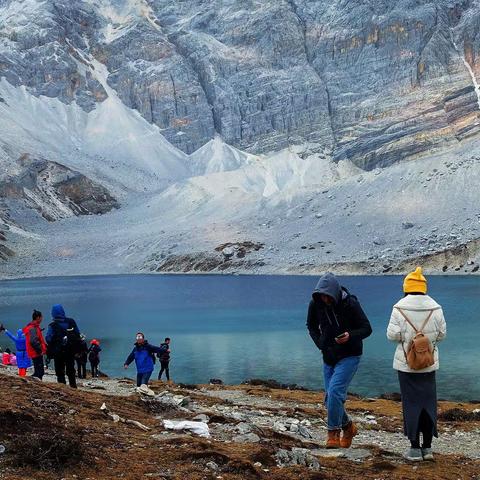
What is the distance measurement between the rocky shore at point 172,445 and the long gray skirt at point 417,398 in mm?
505

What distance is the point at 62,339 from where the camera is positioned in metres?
16.8

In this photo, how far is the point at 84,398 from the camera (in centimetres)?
1313

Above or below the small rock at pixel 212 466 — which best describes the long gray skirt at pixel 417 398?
above

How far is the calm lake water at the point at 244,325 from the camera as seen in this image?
34594mm

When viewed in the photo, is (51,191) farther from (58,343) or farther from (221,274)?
(58,343)

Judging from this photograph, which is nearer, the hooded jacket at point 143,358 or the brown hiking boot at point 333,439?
the brown hiking boot at point 333,439

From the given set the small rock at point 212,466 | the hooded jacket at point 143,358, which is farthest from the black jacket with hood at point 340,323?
the hooded jacket at point 143,358

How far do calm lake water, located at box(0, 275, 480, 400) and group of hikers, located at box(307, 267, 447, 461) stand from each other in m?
19.2

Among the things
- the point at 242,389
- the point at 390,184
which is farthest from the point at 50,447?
the point at 390,184

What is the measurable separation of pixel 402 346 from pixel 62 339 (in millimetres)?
9745

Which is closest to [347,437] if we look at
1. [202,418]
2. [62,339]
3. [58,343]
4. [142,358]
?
[202,418]

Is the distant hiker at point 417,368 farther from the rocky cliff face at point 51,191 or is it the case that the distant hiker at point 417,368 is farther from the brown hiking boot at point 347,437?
the rocky cliff face at point 51,191

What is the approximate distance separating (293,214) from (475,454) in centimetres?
15227

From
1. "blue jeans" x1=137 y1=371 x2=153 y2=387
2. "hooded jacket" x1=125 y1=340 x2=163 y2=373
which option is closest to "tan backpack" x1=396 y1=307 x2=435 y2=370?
"hooded jacket" x1=125 y1=340 x2=163 y2=373
